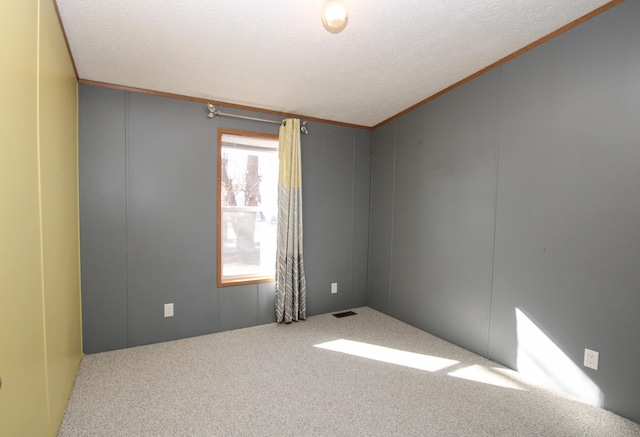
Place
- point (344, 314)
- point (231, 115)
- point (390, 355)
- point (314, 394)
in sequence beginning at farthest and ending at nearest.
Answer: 1. point (344, 314)
2. point (231, 115)
3. point (390, 355)
4. point (314, 394)

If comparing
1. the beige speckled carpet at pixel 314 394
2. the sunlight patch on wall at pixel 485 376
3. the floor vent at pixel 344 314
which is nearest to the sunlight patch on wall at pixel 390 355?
the beige speckled carpet at pixel 314 394

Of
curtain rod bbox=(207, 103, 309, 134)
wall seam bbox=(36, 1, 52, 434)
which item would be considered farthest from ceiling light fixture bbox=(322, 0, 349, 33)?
curtain rod bbox=(207, 103, 309, 134)

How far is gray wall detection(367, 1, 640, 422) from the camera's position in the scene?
5.46ft

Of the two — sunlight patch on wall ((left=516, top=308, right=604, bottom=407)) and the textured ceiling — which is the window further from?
sunlight patch on wall ((left=516, top=308, right=604, bottom=407))

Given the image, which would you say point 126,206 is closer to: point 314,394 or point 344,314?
point 314,394

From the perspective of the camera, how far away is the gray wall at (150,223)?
2420 mm

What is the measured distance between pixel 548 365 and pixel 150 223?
10.9 ft

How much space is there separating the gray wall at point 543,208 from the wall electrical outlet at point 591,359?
3cm

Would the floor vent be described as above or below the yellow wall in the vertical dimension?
below

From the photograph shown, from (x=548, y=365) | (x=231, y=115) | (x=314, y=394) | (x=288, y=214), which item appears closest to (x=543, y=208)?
(x=548, y=365)

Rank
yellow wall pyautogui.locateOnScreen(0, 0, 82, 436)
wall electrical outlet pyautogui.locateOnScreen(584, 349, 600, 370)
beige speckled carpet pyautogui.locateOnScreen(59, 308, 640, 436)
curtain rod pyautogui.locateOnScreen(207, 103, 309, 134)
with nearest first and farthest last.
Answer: yellow wall pyautogui.locateOnScreen(0, 0, 82, 436)
beige speckled carpet pyautogui.locateOnScreen(59, 308, 640, 436)
wall electrical outlet pyautogui.locateOnScreen(584, 349, 600, 370)
curtain rod pyautogui.locateOnScreen(207, 103, 309, 134)

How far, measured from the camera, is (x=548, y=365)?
201cm

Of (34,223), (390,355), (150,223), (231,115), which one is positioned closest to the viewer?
(34,223)

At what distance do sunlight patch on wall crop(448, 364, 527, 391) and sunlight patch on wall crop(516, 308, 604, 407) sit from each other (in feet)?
0.57
